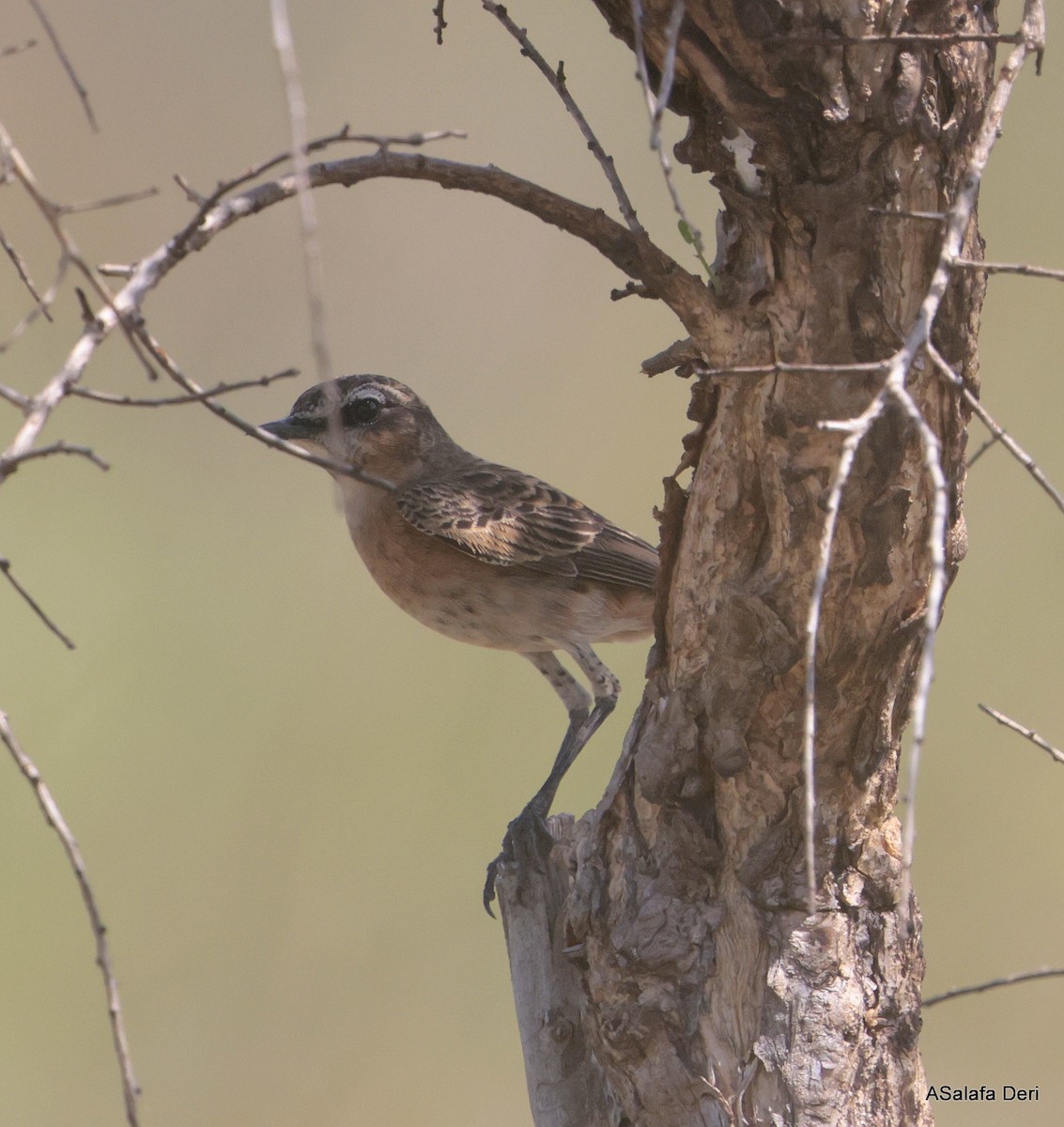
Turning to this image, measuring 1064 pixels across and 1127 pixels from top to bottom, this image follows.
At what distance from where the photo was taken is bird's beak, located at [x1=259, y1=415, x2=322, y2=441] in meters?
5.34

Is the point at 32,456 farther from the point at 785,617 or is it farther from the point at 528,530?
the point at 528,530

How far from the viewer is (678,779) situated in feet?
10.9

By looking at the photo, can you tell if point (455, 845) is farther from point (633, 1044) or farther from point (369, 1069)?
point (633, 1044)

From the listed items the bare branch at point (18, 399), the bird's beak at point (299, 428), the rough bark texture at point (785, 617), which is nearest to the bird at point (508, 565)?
the bird's beak at point (299, 428)

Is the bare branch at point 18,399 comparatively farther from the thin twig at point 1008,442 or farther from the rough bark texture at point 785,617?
the rough bark texture at point 785,617

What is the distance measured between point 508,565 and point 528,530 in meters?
0.21

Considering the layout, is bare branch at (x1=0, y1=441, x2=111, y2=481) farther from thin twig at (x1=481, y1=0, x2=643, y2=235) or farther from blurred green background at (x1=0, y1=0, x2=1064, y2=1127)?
blurred green background at (x1=0, y1=0, x2=1064, y2=1127)

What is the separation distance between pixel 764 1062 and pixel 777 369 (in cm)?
177

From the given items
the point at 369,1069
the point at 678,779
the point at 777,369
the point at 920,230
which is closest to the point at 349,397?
the point at 678,779

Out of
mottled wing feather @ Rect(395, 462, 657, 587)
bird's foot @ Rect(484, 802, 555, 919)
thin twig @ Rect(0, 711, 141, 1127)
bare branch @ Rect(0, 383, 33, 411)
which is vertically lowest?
thin twig @ Rect(0, 711, 141, 1127)

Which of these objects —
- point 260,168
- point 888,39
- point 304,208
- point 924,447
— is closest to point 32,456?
point 304,208

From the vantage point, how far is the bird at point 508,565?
17.5 feet

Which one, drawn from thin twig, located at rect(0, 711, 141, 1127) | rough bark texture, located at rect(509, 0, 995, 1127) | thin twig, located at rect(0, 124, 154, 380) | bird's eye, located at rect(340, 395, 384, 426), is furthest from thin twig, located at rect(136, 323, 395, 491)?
bird's eye, located at rect(340, 395, 384, 426)

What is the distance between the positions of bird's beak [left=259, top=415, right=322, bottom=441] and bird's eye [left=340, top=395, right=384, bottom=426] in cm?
39
